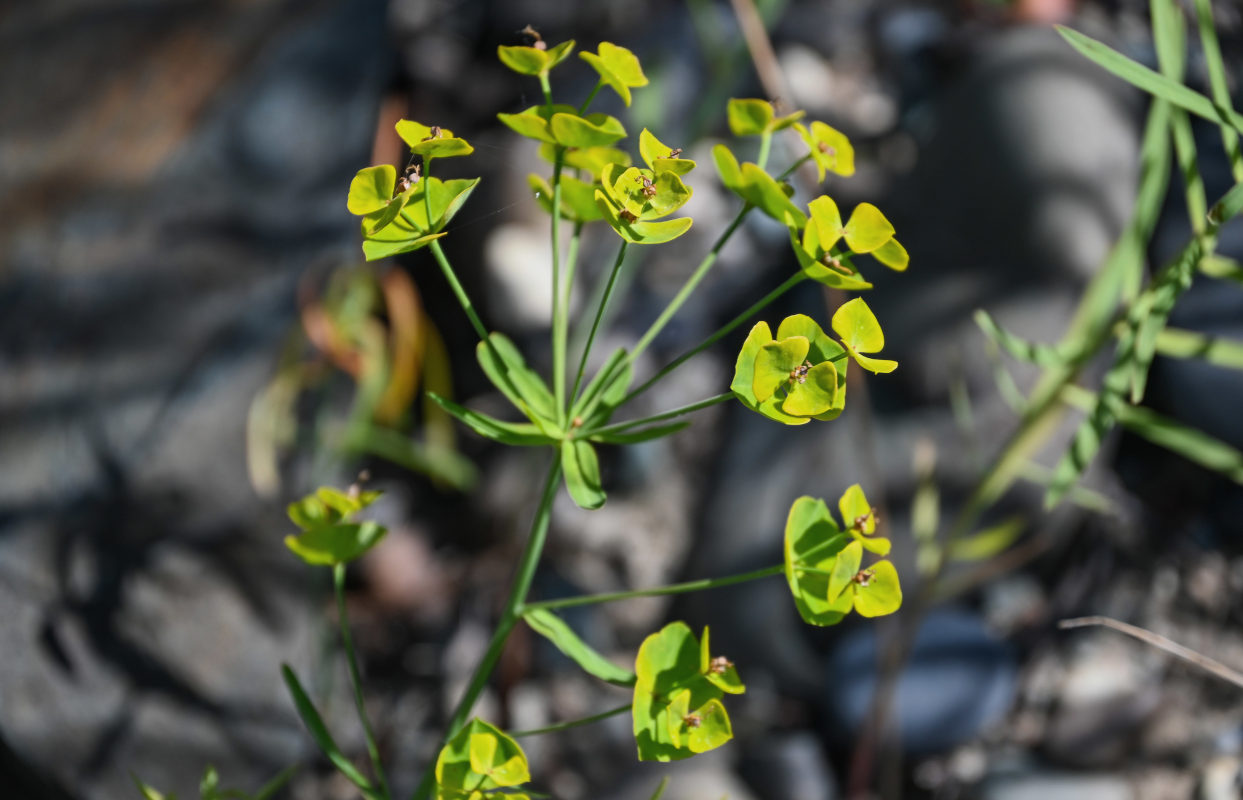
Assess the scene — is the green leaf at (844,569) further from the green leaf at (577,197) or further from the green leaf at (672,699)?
the green leaf at (577,197)

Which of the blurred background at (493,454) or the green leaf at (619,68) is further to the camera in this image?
the blurred background at (493,454)

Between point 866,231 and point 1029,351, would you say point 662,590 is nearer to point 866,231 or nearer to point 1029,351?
point 866,231

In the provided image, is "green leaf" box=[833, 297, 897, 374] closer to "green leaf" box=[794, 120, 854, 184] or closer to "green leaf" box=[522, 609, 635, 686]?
"green leaf" box=[794, 120, 854, 184]

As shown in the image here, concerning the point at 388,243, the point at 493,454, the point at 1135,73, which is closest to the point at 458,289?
the point at 388,243

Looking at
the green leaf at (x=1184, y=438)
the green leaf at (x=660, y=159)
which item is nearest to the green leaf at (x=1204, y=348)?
the green leaf at (x=1184, y=438)

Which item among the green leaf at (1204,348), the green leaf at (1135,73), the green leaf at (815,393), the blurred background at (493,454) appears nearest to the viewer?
the green leaf at (815,393)
